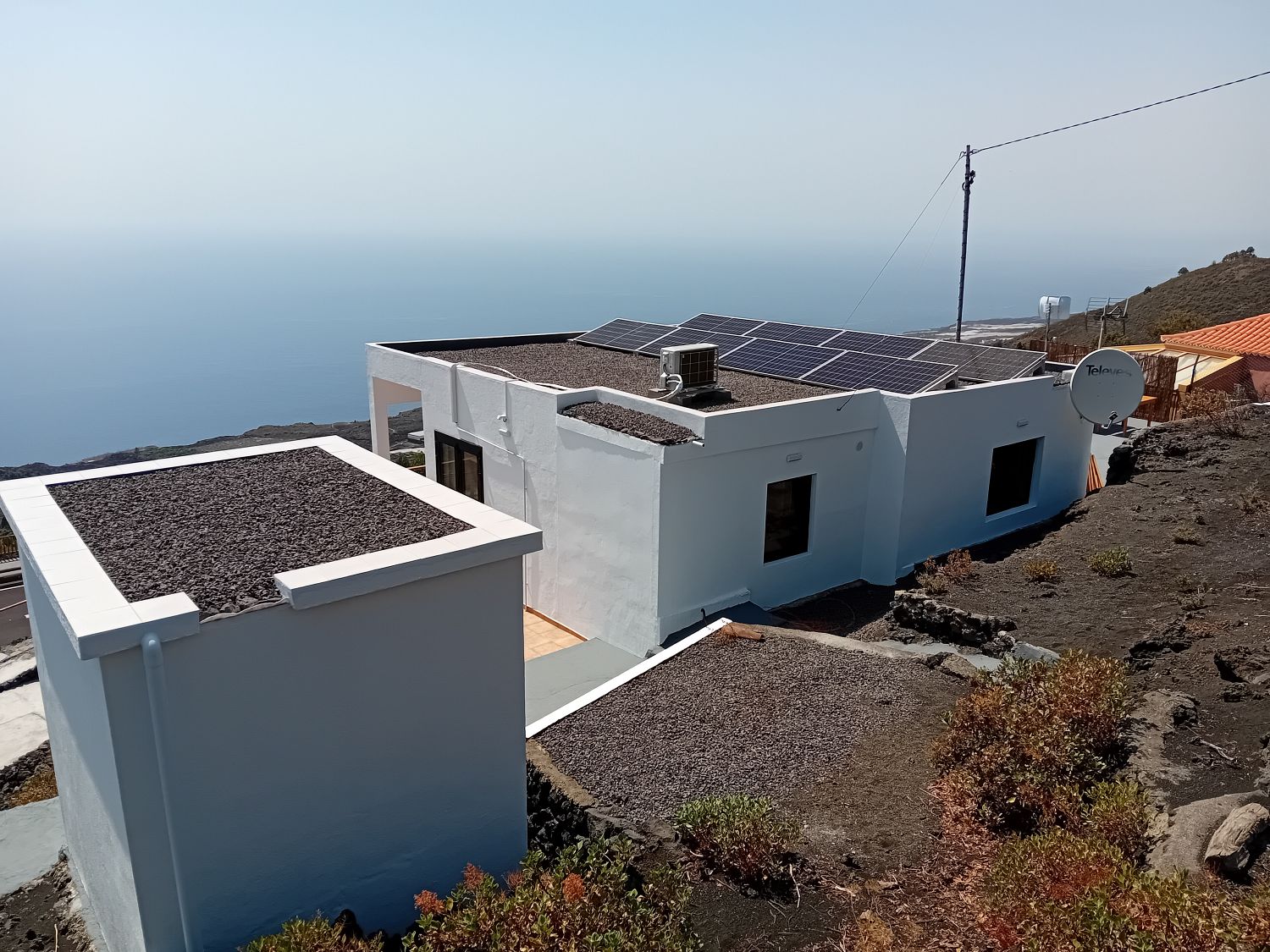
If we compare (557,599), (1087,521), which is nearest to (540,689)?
(557,599)

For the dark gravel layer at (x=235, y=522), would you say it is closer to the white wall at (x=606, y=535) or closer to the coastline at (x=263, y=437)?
the white wall at (x=606, y=535)

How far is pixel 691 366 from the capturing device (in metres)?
14.1

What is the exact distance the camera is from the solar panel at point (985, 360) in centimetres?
1672

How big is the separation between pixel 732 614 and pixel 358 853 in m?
7.72

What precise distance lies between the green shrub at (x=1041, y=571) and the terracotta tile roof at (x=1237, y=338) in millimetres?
17981

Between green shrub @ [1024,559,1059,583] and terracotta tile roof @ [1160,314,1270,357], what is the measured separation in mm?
17981

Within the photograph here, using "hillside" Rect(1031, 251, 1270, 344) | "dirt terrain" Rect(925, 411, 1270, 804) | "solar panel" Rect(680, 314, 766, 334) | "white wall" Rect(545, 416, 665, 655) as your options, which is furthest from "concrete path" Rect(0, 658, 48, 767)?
"hillside" Rect(1031, 251, 1270, 344)

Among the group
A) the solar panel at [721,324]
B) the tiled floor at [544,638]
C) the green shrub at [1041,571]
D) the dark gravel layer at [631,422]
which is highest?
the solar panel at [721,324]

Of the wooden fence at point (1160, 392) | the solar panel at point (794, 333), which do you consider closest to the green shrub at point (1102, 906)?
the solar panel at point (794, 333)

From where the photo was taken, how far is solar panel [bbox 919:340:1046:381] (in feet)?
54.9

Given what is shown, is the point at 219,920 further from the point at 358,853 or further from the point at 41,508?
the point at 41,508

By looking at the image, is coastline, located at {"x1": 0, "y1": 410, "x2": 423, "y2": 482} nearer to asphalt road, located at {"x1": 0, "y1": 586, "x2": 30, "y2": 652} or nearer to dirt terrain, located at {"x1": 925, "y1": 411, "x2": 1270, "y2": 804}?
asphalt road, located at {"x1": 0, "y1": 586, "x2": 30, "y2": 652}

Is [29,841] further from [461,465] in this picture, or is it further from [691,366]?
[691,366]

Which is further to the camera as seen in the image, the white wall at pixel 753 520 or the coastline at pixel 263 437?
the coastline at pixel 263 437
